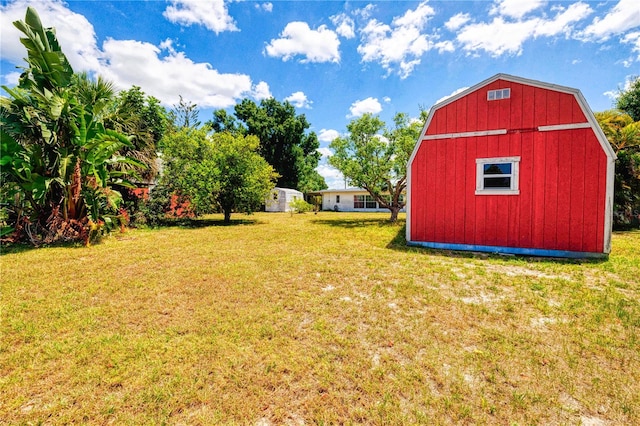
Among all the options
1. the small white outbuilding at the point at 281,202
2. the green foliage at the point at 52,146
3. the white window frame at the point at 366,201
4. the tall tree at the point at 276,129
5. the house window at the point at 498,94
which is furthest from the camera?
the tall tree at the point at 276,129

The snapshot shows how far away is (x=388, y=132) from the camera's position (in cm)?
1603

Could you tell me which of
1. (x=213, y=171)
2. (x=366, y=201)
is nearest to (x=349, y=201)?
(x=366, y=201)

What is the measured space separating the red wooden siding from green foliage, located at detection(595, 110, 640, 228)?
286 inches

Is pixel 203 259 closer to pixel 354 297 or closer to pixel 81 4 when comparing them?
pixel 354 297

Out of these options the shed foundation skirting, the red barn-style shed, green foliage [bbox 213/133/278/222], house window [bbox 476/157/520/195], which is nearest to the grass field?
the shed foundation skirting

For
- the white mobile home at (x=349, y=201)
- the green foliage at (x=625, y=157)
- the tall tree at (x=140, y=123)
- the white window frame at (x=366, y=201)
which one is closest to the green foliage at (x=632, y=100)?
the green foliage at (x=625, y=157)

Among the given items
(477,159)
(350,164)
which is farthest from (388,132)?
(477,159)

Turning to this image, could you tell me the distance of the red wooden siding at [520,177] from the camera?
21.4 ft

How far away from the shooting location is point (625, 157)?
1105 cm

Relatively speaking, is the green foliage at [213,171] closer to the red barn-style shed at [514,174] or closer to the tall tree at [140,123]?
the tall tree at [140,123]

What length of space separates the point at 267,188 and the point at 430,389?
15.0m

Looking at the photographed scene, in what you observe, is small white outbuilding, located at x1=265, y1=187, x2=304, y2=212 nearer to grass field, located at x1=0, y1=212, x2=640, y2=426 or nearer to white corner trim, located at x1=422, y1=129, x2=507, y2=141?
white corner trim, located at x1=422, y1=129, x2=507, y2=141

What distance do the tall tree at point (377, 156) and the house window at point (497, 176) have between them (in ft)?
25.1

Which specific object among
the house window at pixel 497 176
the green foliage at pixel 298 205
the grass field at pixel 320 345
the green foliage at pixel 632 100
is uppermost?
the green foliage at pixel 632 100
